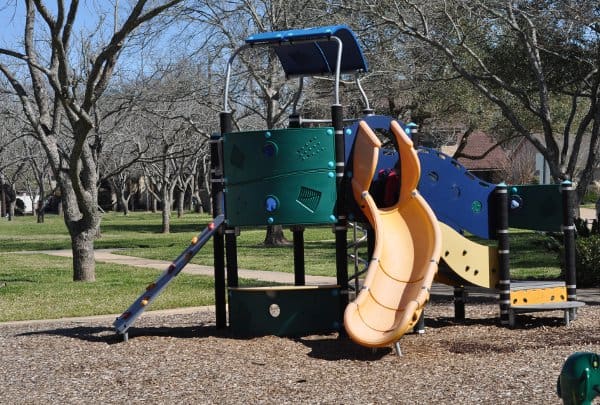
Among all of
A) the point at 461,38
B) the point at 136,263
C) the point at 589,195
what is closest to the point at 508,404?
the point at 461,38

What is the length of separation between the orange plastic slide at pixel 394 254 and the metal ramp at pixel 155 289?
149cm

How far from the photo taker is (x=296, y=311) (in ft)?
29.9

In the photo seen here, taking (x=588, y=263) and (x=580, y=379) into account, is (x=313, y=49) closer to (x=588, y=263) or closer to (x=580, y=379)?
(x=588, y=263)

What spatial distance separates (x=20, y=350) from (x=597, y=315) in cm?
585

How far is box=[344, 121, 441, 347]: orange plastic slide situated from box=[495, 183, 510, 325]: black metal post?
126cm

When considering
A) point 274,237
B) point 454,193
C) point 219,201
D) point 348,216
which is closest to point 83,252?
point 219,201

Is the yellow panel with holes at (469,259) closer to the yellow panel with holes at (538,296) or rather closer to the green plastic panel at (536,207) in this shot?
the yellow panel with holes at (538,296)

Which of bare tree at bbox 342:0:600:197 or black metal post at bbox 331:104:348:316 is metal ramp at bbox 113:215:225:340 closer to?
black metal post at bbox 331:104:348:316

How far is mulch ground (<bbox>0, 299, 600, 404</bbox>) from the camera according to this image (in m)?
6.62

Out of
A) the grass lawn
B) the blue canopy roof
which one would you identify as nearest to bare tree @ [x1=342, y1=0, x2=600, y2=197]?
the grass lawn

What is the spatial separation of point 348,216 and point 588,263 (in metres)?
5.71

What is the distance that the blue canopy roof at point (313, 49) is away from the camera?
9.40 m

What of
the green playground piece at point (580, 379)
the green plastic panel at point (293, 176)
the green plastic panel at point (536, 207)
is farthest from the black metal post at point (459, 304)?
the green playground piece at point (580, 379)

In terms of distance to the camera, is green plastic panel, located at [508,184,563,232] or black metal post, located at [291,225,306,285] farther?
black metal post, located at [291,225,306,285]
